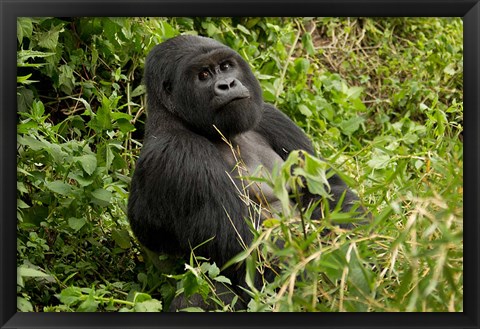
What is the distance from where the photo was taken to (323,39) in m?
5.88

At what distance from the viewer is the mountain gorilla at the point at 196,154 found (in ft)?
10.6

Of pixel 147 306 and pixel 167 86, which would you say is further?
pixel 167 86

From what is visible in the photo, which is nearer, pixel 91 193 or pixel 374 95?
pixel 91 193

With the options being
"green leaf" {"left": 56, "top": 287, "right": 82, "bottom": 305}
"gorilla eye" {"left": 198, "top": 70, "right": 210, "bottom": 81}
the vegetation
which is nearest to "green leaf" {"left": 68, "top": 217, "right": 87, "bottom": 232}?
the vegetation

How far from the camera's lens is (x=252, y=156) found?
3641 mm

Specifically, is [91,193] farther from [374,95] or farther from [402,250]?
[374,95]

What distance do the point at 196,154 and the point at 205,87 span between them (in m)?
0.29

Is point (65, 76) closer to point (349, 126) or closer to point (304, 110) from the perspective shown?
point (304, 110)

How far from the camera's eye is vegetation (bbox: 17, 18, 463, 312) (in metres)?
2.24

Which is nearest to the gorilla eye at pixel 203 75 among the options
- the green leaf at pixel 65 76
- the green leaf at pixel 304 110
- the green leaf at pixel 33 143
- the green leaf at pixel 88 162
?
the green leaf at pixel 88 162

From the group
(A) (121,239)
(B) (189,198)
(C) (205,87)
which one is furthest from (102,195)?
(C) (205,87)
